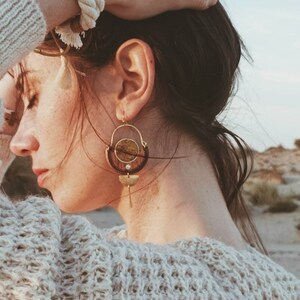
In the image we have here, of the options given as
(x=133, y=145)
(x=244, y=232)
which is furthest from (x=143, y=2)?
(x=244, y=232)

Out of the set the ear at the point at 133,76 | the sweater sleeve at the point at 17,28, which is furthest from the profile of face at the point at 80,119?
the sweater sleeve at the point at 17,28

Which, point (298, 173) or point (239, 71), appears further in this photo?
point (298, 173)

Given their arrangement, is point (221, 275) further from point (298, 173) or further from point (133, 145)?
point (298, 173)

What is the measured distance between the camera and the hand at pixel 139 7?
1868 mm

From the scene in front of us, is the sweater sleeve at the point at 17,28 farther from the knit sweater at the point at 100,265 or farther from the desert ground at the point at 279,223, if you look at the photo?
the desert ground at the point at 279,223

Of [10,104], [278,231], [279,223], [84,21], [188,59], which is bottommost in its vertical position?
[279,223]

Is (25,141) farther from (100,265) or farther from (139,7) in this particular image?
(100,265)

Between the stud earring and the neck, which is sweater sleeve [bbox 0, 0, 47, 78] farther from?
the neck

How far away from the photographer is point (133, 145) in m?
1.96

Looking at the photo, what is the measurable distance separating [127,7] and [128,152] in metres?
0.35

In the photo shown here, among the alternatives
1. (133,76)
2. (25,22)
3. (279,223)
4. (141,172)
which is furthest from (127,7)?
(279,223)

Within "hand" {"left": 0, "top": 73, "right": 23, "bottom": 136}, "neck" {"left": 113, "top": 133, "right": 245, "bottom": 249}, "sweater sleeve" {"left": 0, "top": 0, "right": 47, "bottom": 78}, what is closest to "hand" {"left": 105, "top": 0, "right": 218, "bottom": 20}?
"sweater sleeve" {"left": 0, "top": 0, "right": 47, "bottom": 78}

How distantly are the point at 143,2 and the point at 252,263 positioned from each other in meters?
0.66

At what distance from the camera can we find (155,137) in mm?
1979
